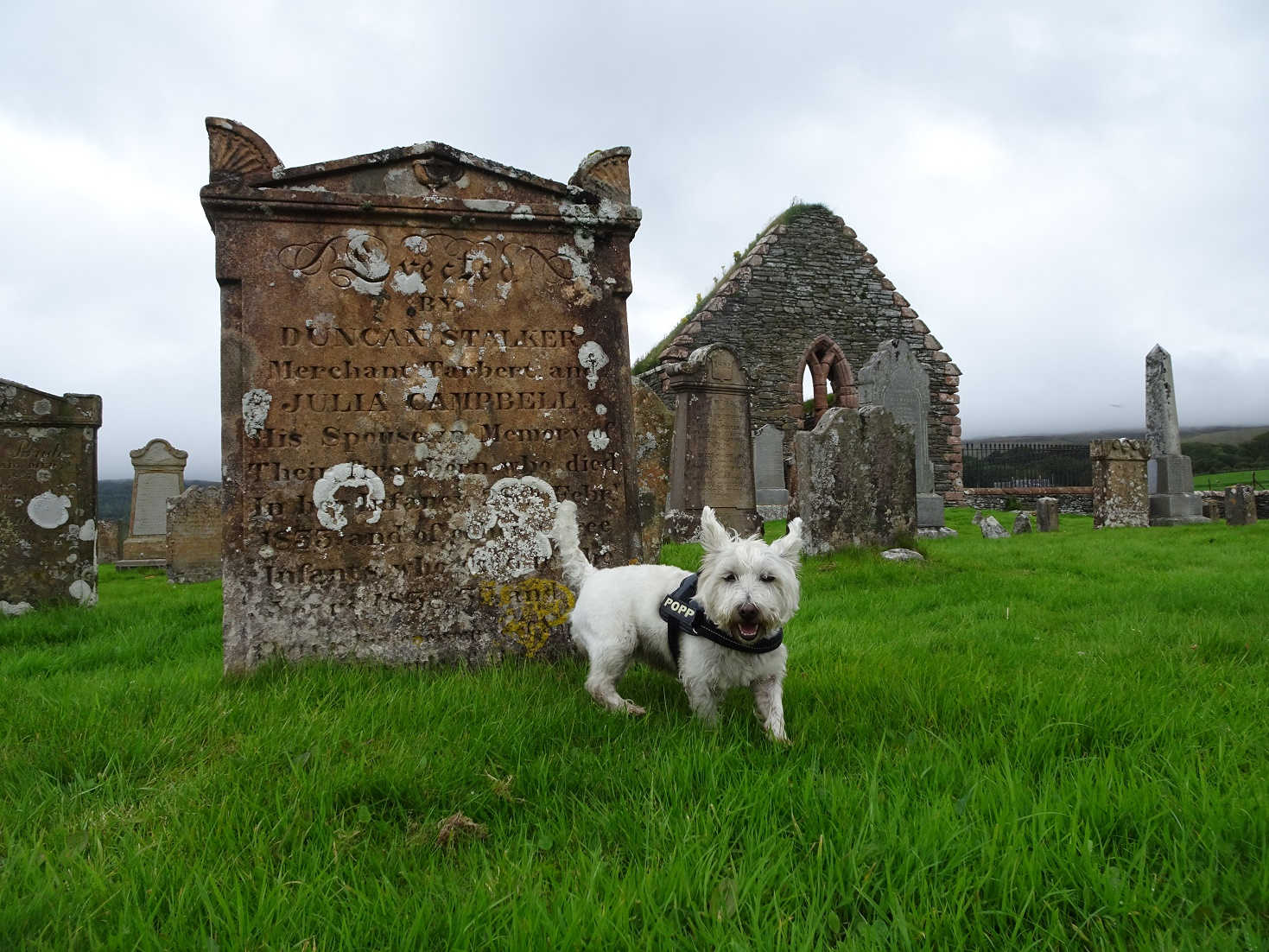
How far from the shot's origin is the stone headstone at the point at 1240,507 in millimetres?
13789

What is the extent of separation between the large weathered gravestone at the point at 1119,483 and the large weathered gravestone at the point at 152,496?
17.1m

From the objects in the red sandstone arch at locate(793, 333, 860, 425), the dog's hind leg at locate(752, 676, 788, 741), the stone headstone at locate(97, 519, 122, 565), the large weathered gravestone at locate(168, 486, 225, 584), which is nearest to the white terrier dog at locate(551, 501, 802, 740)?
the dog's hind leg at locate(752, 676, 788, 741)

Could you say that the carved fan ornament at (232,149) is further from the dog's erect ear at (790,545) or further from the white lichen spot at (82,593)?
the white lichen spot at (82,593)

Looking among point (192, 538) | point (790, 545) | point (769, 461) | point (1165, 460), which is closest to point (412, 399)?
point (790, 545)

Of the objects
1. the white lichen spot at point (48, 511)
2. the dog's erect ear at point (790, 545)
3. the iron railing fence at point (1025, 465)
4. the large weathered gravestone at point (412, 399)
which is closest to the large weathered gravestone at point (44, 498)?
the white lichen spot at point (48, 511)

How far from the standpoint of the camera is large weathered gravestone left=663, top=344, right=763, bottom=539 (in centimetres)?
1202

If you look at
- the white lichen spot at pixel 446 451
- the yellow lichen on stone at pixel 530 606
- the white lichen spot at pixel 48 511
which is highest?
Result: the white lichen spot at pixel 446 451

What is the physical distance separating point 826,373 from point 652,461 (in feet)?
50.7

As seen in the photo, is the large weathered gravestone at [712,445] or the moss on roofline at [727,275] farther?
the moss on roofline at [727,275]

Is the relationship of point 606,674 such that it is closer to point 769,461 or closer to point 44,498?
point 44,498

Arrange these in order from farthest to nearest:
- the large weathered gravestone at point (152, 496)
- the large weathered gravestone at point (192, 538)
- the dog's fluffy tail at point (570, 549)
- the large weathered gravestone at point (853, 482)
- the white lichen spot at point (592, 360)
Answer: the large weathered gravestone at point (152, 496) < the large weathered gravestone at point (192, 538) < the large weathered gravestone at point (853, 482) < the white lichen spot at point (592, 360) < the dog's fluffy tail at point (570, 549)

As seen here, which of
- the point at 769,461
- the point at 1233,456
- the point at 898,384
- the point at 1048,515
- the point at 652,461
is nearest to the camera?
the point at 652,461

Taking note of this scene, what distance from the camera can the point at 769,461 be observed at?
1873 cm

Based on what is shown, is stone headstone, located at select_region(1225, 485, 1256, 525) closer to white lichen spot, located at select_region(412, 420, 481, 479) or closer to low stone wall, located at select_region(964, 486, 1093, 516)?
low stone wall, located at select_region(964, 486, 1093, 516)
